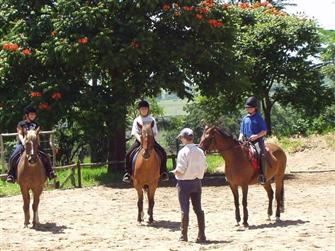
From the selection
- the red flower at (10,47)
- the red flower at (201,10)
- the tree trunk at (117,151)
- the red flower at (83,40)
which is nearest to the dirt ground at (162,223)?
the tree trunk at (117,151)

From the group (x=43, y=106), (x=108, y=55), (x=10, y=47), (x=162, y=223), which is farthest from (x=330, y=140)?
(x=162, y=223)

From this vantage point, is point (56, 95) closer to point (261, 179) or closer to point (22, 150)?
point (22, 150)

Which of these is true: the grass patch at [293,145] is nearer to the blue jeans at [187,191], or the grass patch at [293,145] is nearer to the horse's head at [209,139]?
the horse's head at [209,139]

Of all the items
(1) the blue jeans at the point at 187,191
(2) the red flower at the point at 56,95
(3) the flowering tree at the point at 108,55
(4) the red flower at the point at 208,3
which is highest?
(4) the red flower at the point at 208,3

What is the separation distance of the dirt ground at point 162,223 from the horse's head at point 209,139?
167 cm

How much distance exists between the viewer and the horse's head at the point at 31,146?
11555 millimetres

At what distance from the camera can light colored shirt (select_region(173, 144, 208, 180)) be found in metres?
9.52

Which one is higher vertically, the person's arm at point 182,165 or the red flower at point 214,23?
the red flower at point 214,23

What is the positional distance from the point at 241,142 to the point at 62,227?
436cm

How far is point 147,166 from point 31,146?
2490 millimetres

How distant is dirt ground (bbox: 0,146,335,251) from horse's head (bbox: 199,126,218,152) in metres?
1.67

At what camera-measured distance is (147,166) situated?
12.0 meters

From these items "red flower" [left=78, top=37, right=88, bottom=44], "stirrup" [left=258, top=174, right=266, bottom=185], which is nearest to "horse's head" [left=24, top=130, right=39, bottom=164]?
"stirrup" [left=258, top=174, right=266, bottom=185]

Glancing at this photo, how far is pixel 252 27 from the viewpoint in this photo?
109 feet
